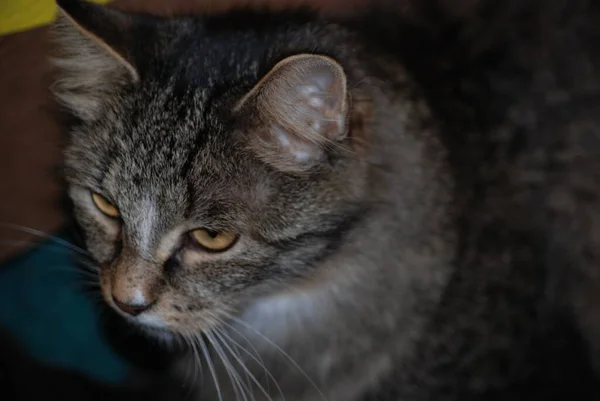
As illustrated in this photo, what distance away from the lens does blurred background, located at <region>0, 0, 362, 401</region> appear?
5.48 feet

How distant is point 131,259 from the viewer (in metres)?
1.13

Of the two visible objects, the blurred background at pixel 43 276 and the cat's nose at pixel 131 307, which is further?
the blurred background at pixel 43 276

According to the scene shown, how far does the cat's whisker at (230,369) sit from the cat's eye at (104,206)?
0.83 feet

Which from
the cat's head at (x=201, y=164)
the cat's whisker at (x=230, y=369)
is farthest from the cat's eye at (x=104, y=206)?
the cat's whisker at (x=230, y=369)

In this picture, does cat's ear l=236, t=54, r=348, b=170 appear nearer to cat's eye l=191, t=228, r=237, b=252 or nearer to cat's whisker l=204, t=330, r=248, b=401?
cat's eye l=191, t=228, r=237, b=252

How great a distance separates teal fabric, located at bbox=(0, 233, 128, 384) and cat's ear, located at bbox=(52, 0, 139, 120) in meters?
0.66

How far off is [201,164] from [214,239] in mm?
126

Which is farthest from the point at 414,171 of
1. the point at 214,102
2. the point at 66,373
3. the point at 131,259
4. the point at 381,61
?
the point at 66,373

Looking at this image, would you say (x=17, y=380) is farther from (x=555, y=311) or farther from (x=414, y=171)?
(x=555, y=311)

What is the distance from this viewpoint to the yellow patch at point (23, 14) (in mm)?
1677

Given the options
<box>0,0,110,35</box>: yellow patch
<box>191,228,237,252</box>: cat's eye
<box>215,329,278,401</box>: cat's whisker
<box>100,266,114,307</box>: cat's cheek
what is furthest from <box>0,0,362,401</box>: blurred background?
<box>191,228,237,252</box>: cat's eye

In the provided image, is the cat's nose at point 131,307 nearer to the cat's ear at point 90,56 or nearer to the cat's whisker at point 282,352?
the cat's whisker at point 282,352

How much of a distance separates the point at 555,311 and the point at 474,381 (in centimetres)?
21

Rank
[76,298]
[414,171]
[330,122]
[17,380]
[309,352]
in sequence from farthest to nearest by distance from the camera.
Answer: [76,298] → [17,380] → [309,352] → [414,171] → [330,122]
